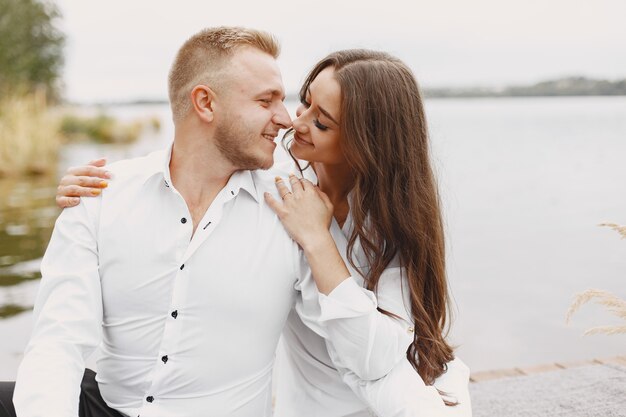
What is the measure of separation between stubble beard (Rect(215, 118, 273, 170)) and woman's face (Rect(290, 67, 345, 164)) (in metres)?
0.18

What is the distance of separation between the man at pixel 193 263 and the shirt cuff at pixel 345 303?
0.58 ft

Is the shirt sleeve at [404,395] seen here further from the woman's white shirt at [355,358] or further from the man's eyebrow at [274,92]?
the man's eyebrow at [274,92]

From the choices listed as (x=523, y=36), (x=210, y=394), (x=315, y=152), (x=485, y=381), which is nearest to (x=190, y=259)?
(x=210, y=394)

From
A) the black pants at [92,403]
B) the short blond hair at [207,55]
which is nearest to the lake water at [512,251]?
the short blond hair at [207,55]

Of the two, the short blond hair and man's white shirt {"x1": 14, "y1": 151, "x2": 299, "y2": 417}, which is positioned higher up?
the short blond hair

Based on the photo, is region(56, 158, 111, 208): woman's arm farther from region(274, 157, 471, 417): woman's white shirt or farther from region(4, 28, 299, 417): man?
region(274, 157, 471, 417): woman's white shirt

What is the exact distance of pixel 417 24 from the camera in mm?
11227

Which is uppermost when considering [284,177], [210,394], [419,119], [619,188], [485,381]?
[419,119]

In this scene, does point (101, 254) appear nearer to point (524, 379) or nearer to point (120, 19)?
point (524, 379)

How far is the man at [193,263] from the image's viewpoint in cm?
184

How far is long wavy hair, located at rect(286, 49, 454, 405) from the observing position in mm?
2002

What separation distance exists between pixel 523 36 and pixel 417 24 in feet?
60.3

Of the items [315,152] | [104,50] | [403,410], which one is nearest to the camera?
[403,410]

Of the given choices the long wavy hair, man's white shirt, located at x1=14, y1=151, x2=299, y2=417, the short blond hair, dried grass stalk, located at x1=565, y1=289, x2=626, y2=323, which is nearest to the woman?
the long wavy hair
